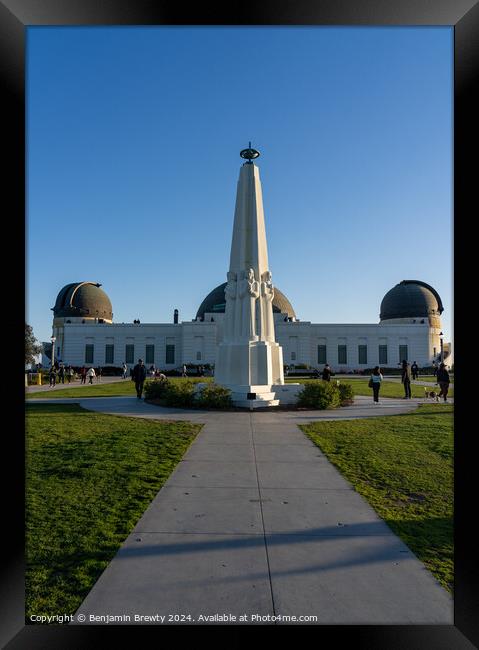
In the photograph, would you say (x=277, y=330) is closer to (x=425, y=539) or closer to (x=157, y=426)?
(x=157, y=426)

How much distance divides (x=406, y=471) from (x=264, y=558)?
3.65 metres

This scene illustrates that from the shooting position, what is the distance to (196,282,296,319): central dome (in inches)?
2222

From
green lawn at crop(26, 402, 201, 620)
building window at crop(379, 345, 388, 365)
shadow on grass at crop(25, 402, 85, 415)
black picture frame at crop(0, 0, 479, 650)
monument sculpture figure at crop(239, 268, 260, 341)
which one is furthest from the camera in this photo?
building window at crop(379, 345, 388, 365)

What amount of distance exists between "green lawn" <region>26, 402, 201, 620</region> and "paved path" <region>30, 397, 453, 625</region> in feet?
0.64

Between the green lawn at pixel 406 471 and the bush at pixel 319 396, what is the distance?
8.48 feet

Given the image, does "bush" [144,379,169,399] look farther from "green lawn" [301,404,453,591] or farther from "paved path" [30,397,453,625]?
"paved path" [30,397,453,625]

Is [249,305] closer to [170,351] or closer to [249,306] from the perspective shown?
[249,306]

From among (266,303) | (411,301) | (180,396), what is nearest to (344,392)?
(266,303)

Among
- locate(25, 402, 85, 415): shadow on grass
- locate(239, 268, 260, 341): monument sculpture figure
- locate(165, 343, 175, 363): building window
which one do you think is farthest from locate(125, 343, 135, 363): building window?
locate(239, 268, 260, 341): monument sculpture figure

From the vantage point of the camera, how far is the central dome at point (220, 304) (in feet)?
185

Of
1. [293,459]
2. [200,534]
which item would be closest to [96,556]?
[200,534]

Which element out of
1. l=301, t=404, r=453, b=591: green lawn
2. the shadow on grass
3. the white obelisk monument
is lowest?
the shadow on grass

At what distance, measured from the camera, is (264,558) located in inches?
135
